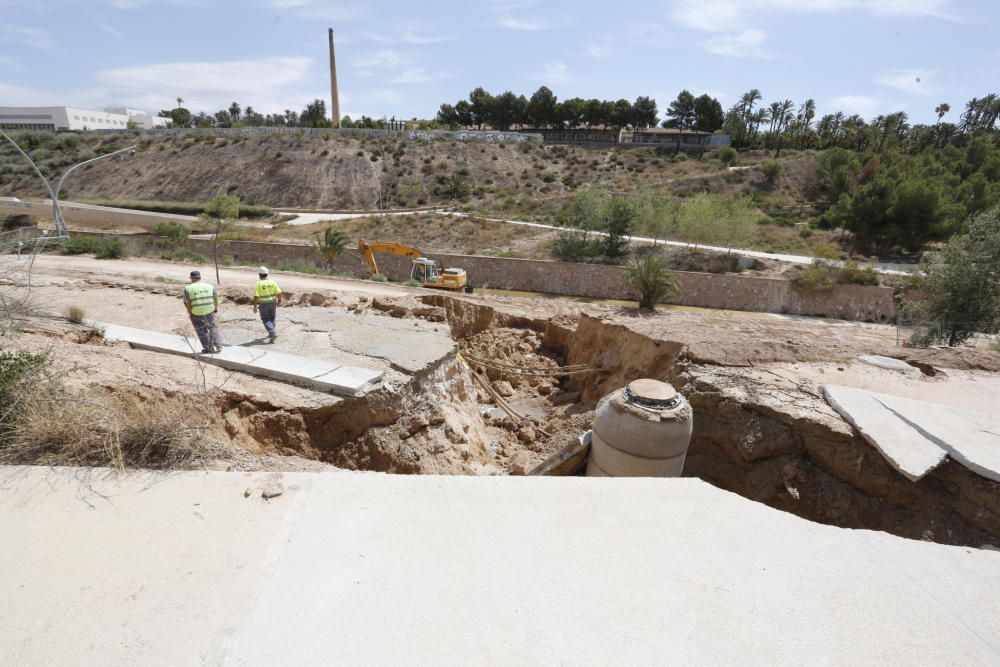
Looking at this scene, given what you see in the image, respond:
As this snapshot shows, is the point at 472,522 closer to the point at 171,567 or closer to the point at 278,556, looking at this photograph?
the point at 278,556

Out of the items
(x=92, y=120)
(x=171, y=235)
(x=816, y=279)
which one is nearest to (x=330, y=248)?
(x=171, y=235)

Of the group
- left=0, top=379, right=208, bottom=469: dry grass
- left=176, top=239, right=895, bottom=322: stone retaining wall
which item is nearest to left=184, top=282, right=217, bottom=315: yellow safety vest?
left=0, top=379, right=208, bottom=469: dry grass

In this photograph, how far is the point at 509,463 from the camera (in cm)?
933

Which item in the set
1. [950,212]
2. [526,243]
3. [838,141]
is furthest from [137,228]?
[838,141]

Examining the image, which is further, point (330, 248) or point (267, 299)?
point (330, 248)

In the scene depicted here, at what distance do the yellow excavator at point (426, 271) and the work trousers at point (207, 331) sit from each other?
12693 mm

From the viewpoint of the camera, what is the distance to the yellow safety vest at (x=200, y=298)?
25.2ft

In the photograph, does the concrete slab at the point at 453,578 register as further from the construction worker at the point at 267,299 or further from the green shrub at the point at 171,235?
the green shrub at the point at 171,235

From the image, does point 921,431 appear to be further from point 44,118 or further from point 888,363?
point 44,118

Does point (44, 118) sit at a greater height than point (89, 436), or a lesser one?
greater

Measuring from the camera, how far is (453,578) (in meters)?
3.17

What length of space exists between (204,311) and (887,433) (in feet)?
30.9

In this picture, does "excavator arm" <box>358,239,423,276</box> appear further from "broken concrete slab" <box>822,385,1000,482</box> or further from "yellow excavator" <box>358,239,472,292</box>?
"broken concrete slab" <box>822,385,1000,482</box>

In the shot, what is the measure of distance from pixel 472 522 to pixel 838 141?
251ft
